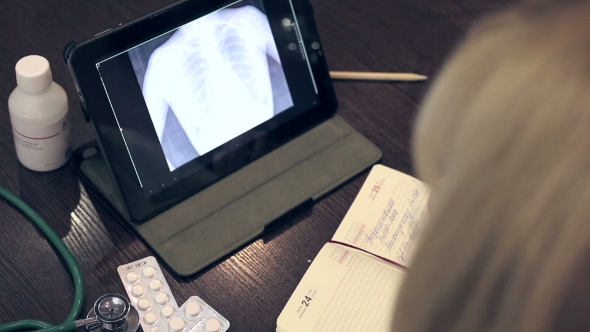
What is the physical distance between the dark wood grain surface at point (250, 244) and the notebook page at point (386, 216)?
19 mm

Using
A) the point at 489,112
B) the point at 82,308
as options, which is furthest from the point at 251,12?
the point at 489,112

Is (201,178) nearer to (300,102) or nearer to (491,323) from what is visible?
(300,102)

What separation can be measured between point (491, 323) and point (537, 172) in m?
0.10

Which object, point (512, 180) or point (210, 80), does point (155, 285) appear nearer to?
point (210, 80)

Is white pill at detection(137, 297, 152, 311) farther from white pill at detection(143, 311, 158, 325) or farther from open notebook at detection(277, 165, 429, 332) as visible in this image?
open notebook at detection(277, 165, 429, 332)

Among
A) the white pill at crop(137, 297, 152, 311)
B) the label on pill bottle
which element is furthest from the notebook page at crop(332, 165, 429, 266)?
the label on pill bottle

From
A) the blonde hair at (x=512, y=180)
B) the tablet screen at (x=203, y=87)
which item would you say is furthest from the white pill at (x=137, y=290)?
the blonde hair at (x=512, y=180)

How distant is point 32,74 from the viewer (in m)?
0.78

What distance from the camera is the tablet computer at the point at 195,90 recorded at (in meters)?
0.78

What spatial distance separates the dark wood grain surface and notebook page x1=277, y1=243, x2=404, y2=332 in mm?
19

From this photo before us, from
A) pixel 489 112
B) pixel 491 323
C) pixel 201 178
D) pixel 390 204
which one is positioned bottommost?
pixel 390 204

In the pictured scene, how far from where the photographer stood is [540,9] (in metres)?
0.39

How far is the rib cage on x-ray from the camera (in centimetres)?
82

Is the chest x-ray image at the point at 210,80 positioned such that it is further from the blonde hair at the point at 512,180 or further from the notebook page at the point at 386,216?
the blonde hair at the point at 512,180
